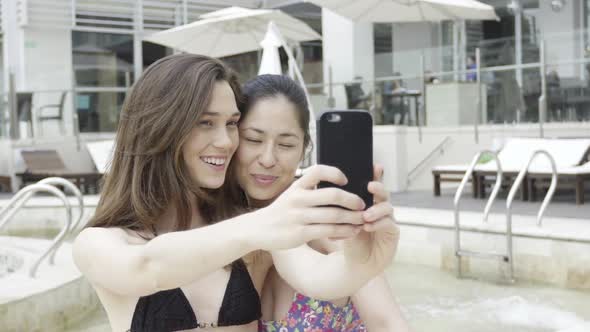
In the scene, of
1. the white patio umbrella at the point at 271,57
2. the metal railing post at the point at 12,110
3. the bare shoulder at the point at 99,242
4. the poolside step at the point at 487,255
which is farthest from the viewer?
the metal railing post at the point at 12,110

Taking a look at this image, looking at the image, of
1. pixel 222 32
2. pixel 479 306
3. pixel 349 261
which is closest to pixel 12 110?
pixel 222 32

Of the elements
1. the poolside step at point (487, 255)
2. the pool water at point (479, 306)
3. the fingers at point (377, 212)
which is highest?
the fingers at point (377, 212)

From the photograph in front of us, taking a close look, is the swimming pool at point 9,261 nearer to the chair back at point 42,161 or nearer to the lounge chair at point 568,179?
the lounge chair at point 568,179

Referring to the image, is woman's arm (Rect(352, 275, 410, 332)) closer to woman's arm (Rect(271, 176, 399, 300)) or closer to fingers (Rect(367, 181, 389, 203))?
woman's arm (Rect(271, 176, 399, 300))

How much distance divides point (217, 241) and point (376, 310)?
890 mm

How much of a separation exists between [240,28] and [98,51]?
487 cm

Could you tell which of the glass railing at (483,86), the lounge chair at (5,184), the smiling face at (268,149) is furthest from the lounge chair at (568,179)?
the lounge chair at (5,184)

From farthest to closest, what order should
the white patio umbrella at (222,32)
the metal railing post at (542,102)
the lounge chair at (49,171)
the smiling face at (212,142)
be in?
the lounge chair at (49,171) < the white patio umbrella at (222,32) < the metal railing post at (542,102) < the smiling face at (212,142)

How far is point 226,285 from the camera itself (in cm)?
168

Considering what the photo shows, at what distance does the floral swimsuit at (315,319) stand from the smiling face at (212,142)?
46 centimetres

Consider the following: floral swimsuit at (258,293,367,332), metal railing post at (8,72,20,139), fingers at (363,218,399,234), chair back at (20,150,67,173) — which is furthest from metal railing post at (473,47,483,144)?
fingers at (363,218,399,234)

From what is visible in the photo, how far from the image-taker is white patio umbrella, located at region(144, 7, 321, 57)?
1113cm

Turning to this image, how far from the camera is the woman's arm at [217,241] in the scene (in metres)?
1.02

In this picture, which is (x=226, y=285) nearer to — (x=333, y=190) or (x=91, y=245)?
(x=91, y=245)
